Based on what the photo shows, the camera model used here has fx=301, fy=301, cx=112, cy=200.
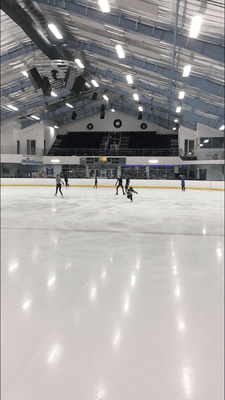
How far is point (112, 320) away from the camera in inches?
105

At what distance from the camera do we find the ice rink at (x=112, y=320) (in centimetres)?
193

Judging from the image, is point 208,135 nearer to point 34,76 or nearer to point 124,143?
point 124,143

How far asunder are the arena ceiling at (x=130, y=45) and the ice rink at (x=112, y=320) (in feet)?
25.1

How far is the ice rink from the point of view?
193cm

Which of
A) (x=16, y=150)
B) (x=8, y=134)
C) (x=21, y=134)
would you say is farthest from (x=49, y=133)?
(x=16, y=150)

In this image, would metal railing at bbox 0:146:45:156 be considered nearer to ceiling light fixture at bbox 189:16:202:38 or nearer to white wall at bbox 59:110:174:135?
white wall at bbox 59:110:174:135

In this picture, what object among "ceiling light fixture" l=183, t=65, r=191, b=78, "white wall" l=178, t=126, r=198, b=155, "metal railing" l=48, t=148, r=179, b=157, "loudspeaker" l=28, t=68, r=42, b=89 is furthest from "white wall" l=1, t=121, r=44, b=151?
"ceiling light fixture" l=183, t=65, r=191, b=78

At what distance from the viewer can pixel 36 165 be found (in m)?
34.3

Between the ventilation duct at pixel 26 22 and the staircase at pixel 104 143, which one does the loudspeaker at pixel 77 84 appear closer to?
the ventilation duct at pixel 26 22

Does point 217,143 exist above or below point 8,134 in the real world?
below

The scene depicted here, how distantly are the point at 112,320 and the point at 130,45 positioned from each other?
507 inches

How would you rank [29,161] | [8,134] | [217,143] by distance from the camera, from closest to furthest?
[217,143] < [29,161] < [8,134]

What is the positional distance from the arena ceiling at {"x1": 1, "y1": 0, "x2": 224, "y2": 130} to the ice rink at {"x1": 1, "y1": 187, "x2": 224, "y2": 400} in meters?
7.66

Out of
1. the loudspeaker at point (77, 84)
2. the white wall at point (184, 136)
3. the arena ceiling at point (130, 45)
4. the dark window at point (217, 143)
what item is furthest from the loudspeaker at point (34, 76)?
the white wall at point (184, 136)
